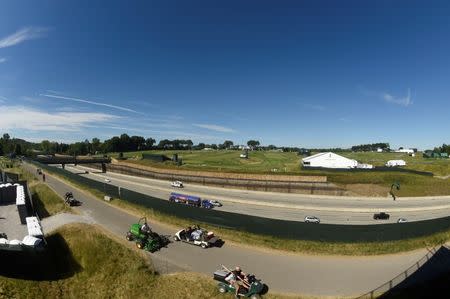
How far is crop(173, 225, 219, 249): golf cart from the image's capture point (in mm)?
26203

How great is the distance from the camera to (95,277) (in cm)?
2267

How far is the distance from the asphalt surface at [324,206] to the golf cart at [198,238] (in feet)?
63.0

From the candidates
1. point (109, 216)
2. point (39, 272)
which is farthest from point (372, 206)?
point (39, 272)

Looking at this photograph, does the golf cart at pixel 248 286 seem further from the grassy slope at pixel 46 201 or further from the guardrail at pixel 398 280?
the grassy slope at pixel 46 201

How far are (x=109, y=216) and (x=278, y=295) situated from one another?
26169 mm

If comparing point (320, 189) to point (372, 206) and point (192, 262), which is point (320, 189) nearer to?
point (372, 206)

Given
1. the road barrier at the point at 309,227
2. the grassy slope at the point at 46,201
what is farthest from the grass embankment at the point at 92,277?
the grassy slope at the point at 46,201

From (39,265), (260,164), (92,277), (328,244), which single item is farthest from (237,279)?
(260,164)

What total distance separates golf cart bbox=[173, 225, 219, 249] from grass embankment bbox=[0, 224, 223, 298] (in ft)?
15.2

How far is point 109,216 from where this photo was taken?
3650 cm

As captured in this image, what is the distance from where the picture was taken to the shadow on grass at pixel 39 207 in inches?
1719

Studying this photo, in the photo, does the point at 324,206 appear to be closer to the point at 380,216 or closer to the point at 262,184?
the point at 380,216

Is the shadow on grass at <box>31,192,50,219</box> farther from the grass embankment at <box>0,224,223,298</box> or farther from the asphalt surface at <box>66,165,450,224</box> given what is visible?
the asphalt surface at <box>66,165,450,224</box>

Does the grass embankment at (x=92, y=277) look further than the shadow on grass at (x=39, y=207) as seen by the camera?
No
